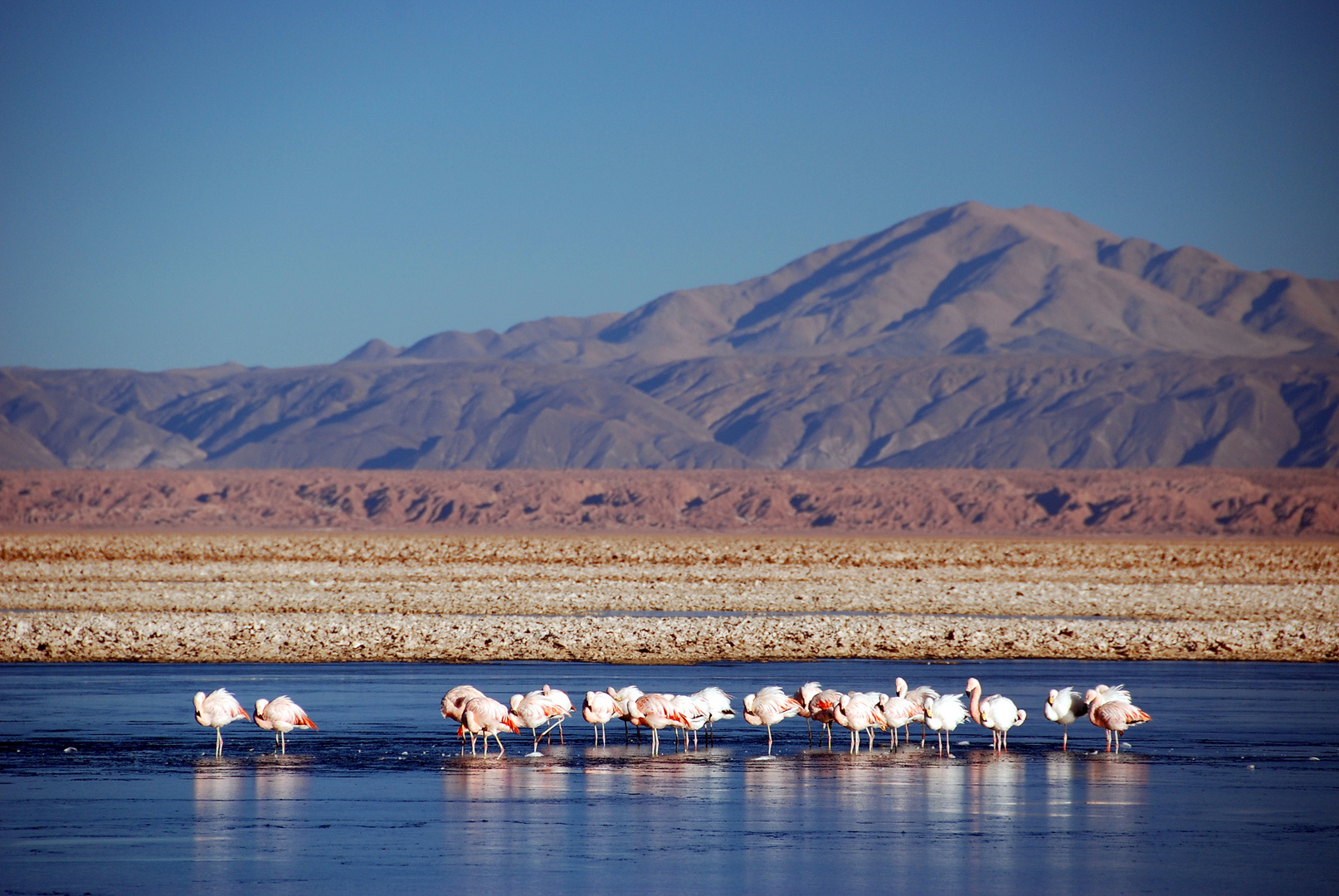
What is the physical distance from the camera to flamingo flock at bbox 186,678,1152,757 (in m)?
14.1

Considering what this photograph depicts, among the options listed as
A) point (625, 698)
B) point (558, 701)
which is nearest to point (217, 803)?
point (558, 701)

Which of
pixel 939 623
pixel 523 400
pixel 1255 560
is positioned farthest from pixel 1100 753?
pixel 523 400

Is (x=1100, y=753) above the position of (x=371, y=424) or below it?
below

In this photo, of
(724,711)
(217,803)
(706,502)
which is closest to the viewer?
(217,803)

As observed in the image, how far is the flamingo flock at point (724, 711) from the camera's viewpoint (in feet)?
46.3

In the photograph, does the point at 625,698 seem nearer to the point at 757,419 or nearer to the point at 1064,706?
the point at 1064,706

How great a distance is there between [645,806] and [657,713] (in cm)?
262

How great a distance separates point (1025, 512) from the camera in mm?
100812

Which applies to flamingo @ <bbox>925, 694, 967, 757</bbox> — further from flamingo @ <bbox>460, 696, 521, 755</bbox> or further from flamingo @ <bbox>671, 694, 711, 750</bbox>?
flamingo @ <bbox>460, 696, 521, 755</bbox>

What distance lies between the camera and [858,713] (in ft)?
47.7

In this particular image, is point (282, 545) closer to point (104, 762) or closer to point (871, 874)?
point (104, 762)

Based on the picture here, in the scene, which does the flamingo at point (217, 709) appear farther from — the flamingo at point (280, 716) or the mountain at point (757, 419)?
the mountain at point (757, 419)

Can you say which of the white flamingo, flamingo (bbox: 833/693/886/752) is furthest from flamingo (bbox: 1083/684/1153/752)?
the white flamingo

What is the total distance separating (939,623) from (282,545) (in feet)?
136
